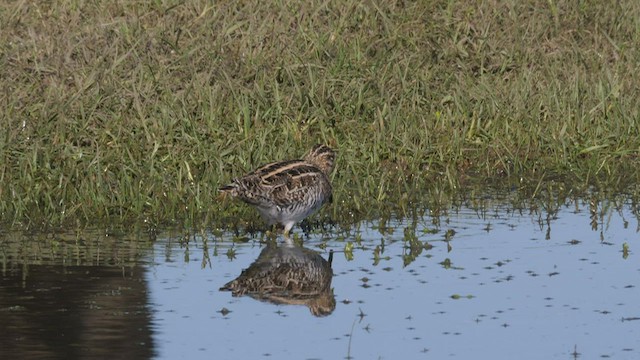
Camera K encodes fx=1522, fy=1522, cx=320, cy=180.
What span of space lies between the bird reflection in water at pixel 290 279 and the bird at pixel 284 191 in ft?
1.26

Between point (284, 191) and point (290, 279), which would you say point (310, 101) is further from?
point (290, 279)

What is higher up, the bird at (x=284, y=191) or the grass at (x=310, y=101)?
the grass at (x=310, y=101)

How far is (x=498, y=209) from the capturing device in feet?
46.9

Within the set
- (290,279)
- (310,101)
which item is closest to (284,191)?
(290,279)

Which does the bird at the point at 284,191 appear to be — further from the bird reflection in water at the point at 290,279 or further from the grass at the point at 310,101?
the grass at the point at 310,101

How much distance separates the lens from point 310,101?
16.5 meters

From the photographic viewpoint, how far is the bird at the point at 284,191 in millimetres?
12570

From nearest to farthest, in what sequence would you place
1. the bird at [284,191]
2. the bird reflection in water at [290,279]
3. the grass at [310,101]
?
the bird reflection in water at [290,279] → the bird at [284,191] → the grass at [310,101]

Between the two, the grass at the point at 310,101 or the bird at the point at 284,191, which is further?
the grass at the point at 310,101

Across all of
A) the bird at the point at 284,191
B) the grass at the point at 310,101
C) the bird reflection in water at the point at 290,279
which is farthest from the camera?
the grass at the point at 310,101

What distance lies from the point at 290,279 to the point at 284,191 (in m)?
1.50

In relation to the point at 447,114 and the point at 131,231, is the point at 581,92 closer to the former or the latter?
the point at 447,114

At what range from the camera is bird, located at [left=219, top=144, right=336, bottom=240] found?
12570 millimetres

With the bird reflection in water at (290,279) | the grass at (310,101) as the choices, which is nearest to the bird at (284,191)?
the bird reflection in water at (290,279)
